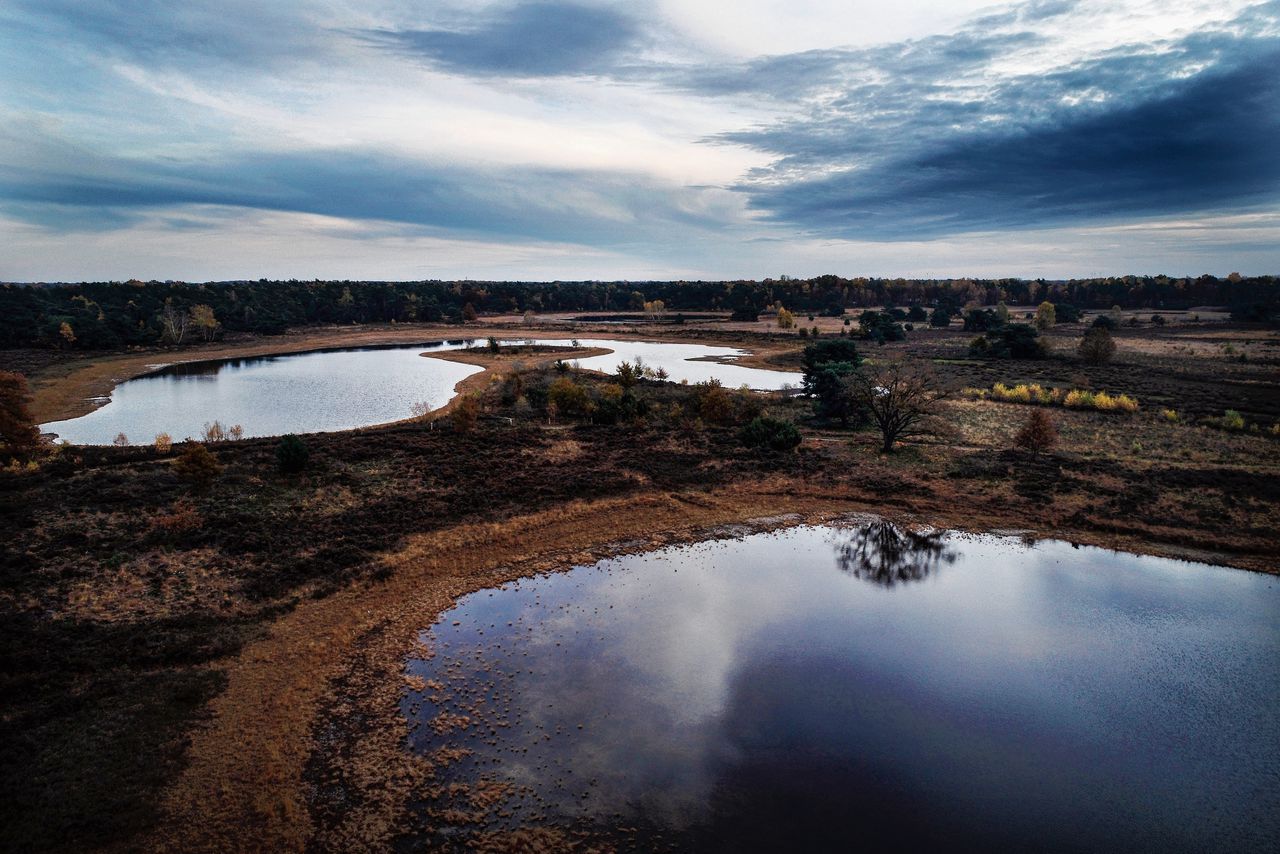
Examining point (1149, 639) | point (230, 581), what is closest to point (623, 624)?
point (230, 581)

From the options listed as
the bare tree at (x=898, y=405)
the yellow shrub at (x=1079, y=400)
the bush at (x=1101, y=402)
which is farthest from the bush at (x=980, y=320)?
the bare tree at (x=898, y=405)

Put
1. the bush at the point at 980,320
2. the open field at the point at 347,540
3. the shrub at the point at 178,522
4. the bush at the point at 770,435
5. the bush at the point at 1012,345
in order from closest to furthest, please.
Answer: the open field at the point at 347,540 → the shrub at the point at 178,522 → the bush at the point at 770,435 → the bush at the point at 1012,345 → the bush at the point at 980,320

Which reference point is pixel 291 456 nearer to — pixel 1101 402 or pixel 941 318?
pixel 1101 402

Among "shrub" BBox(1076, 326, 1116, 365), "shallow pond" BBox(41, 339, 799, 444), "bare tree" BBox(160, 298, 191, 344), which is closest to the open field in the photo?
"shallow pond" BBox(41, 339, 799, 444)

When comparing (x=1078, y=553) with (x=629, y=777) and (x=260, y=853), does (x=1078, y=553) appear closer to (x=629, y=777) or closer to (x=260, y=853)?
(x=629, y=777)

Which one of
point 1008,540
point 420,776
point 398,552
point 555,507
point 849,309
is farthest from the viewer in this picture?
point 849,309

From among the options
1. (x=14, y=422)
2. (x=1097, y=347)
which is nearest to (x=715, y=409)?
(x=14, y=422)

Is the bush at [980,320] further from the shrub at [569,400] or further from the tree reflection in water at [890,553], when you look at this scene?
the tree reflection in water at [890,553]
